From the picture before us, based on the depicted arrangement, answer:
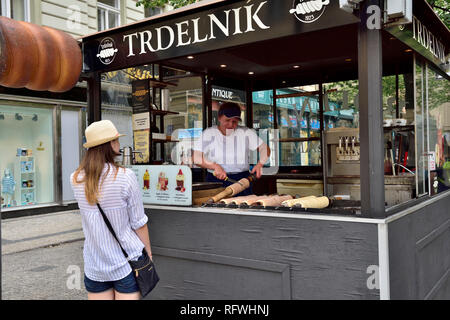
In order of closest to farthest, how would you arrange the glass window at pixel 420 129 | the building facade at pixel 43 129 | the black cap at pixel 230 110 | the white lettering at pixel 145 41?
the white lettering at pixel 145 41 < the glass window at pixel 420 129 < the black cap at pixel 230 110 < the building facade at pixel 43 129

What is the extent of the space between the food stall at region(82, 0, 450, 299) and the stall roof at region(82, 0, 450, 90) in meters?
0.01

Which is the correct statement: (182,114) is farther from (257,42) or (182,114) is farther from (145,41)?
(257,42)

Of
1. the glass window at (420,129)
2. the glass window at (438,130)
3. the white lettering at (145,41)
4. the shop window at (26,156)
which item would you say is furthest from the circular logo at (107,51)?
the shop window at (26,156)

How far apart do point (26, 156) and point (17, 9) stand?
3778mm

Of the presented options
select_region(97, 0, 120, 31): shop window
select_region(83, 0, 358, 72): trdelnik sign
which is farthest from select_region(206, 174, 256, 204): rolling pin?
select_region(97, 0, 120, 31): shop window

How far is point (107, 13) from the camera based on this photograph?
12969 mm

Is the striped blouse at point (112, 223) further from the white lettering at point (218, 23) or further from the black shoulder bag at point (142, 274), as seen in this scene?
the white lettering at point (218, 23)

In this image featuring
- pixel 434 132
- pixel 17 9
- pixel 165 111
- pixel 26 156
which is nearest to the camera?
pixel 434 132

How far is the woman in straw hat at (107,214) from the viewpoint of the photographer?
9.00 feet

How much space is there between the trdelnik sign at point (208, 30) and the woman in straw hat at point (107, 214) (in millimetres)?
1460

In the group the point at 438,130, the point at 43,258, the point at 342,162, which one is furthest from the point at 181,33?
the point at 43,258

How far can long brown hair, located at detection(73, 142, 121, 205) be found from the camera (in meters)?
2.72

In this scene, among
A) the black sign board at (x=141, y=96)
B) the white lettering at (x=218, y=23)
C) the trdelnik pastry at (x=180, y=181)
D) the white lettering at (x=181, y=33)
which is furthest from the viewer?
the black sign board at (x=141, y=96)
